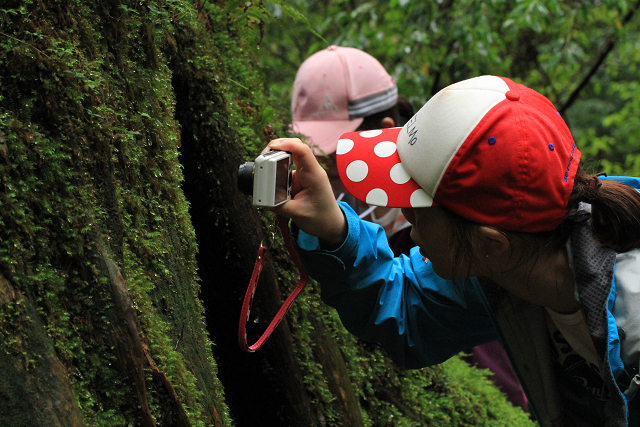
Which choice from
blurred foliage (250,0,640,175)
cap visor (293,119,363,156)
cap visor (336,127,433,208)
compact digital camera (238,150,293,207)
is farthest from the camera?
blurred foliage (250,0,640,175)

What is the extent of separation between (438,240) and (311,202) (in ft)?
1.59

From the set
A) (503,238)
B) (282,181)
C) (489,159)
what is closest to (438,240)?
(503,238)

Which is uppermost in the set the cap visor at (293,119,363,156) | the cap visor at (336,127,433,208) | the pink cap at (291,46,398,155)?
the cap visor at (336,127,433,208)

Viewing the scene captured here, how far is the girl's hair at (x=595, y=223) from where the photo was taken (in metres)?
1.85

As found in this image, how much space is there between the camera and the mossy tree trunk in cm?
135

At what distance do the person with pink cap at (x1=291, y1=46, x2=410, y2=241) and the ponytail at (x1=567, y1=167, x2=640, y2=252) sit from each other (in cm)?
201

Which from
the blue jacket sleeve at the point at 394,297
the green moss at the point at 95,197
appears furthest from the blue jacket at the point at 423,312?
the green moss at the point at 95,197

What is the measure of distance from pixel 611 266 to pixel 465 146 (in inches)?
26.0

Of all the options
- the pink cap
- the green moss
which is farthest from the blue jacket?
the pink cap

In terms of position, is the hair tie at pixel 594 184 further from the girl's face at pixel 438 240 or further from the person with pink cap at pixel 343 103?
the person with pink cap at pixel 343 103

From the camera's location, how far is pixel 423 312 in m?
2.39

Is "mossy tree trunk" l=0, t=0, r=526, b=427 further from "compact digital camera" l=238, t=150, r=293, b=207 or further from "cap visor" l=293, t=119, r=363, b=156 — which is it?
"cap visor" l=293, t=119, r=363, b=156

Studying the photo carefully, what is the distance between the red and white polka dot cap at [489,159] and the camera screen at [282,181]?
351 millimetres

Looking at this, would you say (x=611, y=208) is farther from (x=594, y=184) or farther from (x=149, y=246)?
(x=149, y=246)
